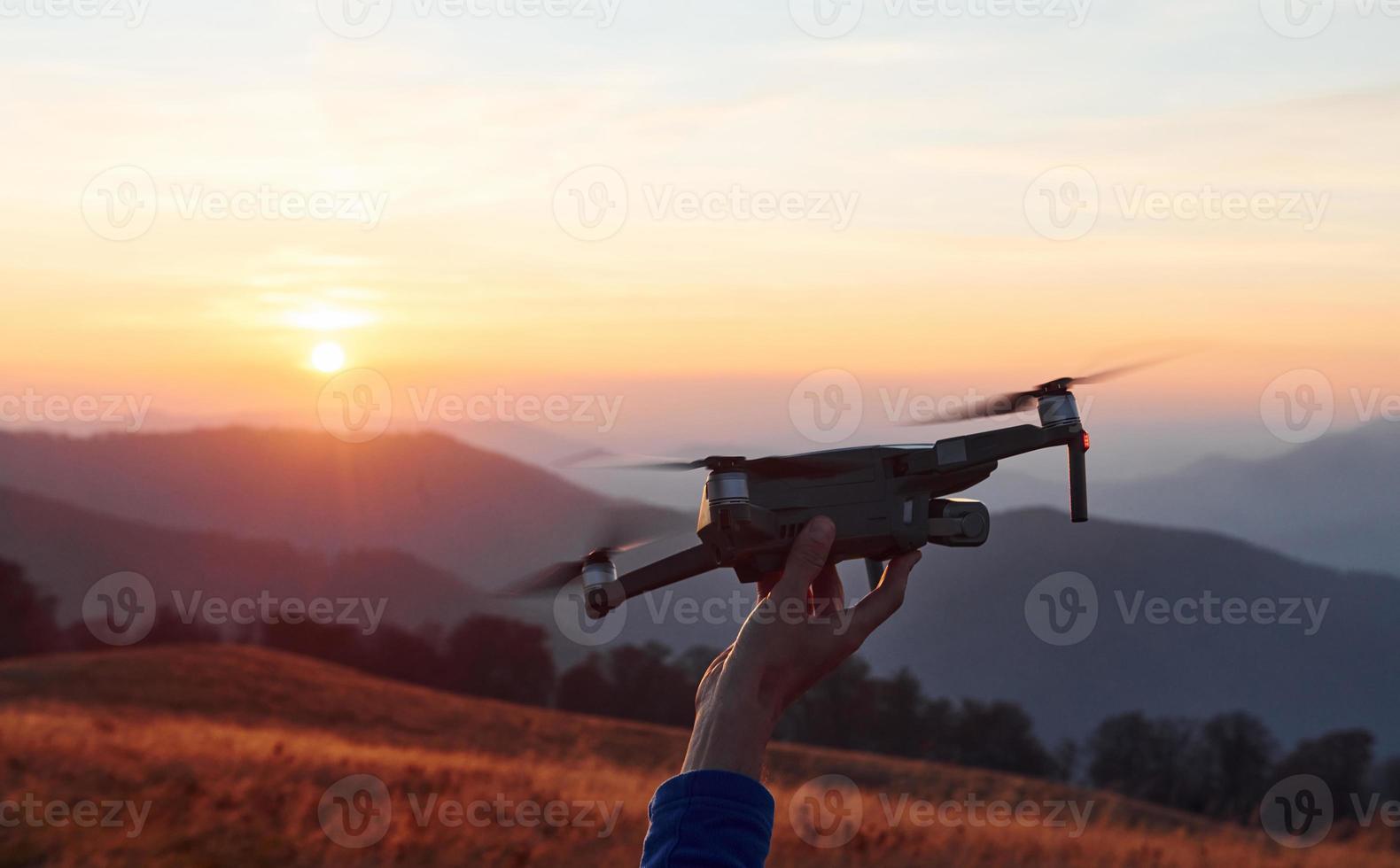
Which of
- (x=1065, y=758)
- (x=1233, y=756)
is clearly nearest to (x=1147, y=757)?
(x=1233, y=756)

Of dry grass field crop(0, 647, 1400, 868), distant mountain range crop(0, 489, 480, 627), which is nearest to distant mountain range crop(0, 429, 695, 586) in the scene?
distant mountain range crop(0, 489, 480, 627)

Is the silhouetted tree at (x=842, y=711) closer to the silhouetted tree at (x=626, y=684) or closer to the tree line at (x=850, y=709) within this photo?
the tree line at (x=850, y=709)

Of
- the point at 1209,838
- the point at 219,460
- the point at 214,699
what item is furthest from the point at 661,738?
the point at 219,460

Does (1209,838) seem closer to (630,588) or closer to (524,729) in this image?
(630,588)

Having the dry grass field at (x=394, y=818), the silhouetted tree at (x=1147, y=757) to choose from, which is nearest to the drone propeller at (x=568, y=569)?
the dry grass field at (x=394, y=818)

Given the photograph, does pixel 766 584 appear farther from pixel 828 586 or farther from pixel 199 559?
pixel 199 559

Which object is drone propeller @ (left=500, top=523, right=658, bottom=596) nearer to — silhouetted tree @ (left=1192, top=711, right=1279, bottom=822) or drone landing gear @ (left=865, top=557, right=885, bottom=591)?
drone landing gear @ (left=865, top=557, right=885, bottom=591)
